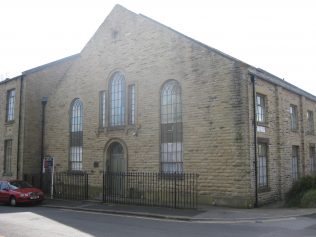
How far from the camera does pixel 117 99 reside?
72.8ft

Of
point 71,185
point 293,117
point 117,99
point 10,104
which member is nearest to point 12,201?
point 71,185

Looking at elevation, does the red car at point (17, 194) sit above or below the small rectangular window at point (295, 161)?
below

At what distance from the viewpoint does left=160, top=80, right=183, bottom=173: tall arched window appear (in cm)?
1895

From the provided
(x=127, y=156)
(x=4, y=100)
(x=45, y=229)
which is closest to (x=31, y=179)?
(x=4, y=100)

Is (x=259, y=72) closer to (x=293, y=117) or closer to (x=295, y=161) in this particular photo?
(x=293, y=117)

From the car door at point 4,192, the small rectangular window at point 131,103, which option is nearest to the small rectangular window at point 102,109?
the small rectangular window at point 131,103

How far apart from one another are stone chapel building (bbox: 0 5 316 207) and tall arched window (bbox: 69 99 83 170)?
61 millimetres

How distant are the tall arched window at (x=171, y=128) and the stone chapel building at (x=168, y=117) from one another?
49 mm

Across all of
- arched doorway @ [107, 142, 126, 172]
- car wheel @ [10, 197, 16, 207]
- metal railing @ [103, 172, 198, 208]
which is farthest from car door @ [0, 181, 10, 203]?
arched doorway @ [107, 142, 126, 172]

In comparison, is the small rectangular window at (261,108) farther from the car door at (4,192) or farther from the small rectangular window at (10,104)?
the small rectangular window at (10,104)

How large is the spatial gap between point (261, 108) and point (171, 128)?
432cm

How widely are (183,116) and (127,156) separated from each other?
4.07 m

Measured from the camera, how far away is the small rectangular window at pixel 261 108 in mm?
18453

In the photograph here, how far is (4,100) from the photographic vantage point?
29281 millimetres
